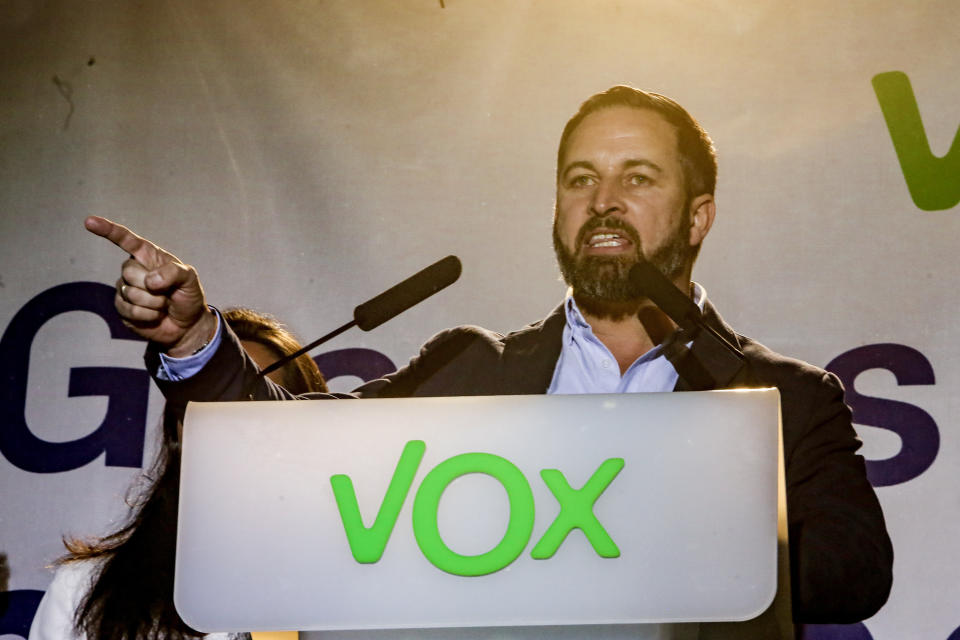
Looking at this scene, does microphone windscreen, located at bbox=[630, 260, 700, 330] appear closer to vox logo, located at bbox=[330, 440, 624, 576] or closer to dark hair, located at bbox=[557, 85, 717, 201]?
vox logo, located at bbox=[330, 440, 624, 576]

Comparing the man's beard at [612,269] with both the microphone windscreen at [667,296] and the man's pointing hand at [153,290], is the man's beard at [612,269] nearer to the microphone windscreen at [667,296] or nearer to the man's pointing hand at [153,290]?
the microphone windscreen at [667,296]

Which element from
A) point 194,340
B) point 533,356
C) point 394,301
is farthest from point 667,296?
point 533,356

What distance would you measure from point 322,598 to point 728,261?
1273 millimetres

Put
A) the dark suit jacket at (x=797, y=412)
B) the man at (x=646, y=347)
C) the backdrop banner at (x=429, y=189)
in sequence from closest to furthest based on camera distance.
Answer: the dark suit jacket at (x=797, y=412) → the man at (x=646, y=347) → the backdrop banner at (x=429, y=189)

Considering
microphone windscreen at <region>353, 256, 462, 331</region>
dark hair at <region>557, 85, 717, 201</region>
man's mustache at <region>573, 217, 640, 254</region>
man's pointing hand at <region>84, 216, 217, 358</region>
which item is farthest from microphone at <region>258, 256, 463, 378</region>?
dark hair at <region>557, 85, 717, 201</region>

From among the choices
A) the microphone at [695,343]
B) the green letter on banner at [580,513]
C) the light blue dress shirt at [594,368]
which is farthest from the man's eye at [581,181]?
the green letter on banner at [580,513]

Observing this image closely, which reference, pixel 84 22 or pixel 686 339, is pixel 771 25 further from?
pixel 84 22

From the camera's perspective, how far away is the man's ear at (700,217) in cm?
170

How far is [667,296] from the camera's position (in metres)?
0.98

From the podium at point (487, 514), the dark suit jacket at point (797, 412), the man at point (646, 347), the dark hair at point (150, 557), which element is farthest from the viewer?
the dark hair at point (150, 557)

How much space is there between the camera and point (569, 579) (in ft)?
2.60

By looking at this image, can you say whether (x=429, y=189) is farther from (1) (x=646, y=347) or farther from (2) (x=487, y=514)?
(2) (x=487, y=514)

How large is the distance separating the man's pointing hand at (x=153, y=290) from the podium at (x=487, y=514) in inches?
7.1

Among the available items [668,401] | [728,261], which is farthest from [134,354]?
[668,401]
